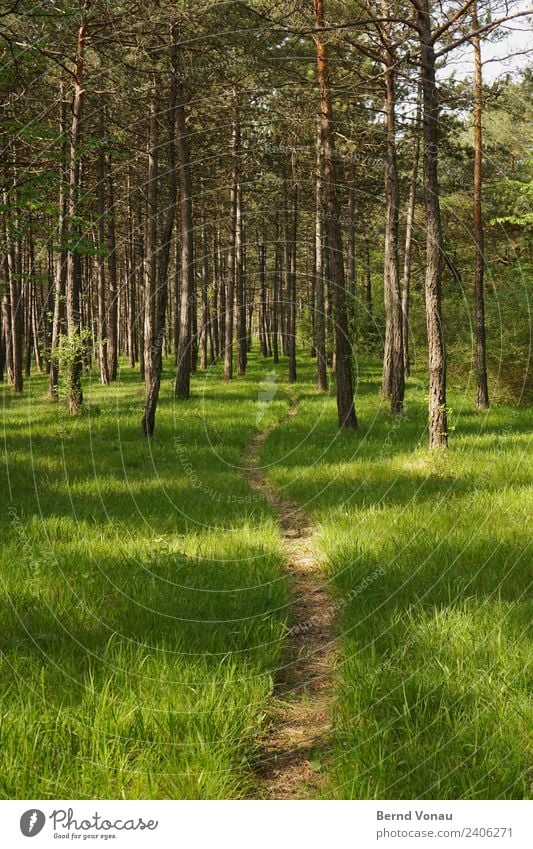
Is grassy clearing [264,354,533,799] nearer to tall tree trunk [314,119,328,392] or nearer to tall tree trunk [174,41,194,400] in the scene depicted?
tall tree trunk [174,41,194,400]

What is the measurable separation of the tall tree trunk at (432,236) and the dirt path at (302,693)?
4.38 m

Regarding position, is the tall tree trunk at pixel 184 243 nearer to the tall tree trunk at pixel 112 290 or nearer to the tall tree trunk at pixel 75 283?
the tall tree trunk at pixel 75 283

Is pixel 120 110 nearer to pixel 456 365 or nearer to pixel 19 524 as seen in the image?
pixel 456 365

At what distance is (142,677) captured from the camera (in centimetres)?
372

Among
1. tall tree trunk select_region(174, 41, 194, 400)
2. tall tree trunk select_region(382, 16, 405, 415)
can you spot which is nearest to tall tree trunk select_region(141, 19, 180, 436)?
tall tree trunk select_region(174, 41, 194, 400)

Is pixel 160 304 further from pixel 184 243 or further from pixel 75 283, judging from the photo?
pixel 184 243

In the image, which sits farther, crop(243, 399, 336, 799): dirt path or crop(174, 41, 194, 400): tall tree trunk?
crop(174, 41, 194, 400): tall tree trunk

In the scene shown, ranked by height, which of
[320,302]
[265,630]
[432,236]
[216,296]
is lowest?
[265,630]

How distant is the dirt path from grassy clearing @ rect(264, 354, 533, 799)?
134 millimetres

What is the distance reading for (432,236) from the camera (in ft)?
31.9

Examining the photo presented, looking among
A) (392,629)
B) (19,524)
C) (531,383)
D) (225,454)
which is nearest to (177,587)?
(392,629)

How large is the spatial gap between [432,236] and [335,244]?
2.88m

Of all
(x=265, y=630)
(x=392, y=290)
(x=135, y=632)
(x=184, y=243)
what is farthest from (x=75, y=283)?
(x=265, y=630)

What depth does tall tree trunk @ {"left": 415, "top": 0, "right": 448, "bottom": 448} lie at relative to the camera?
30.6 ft
